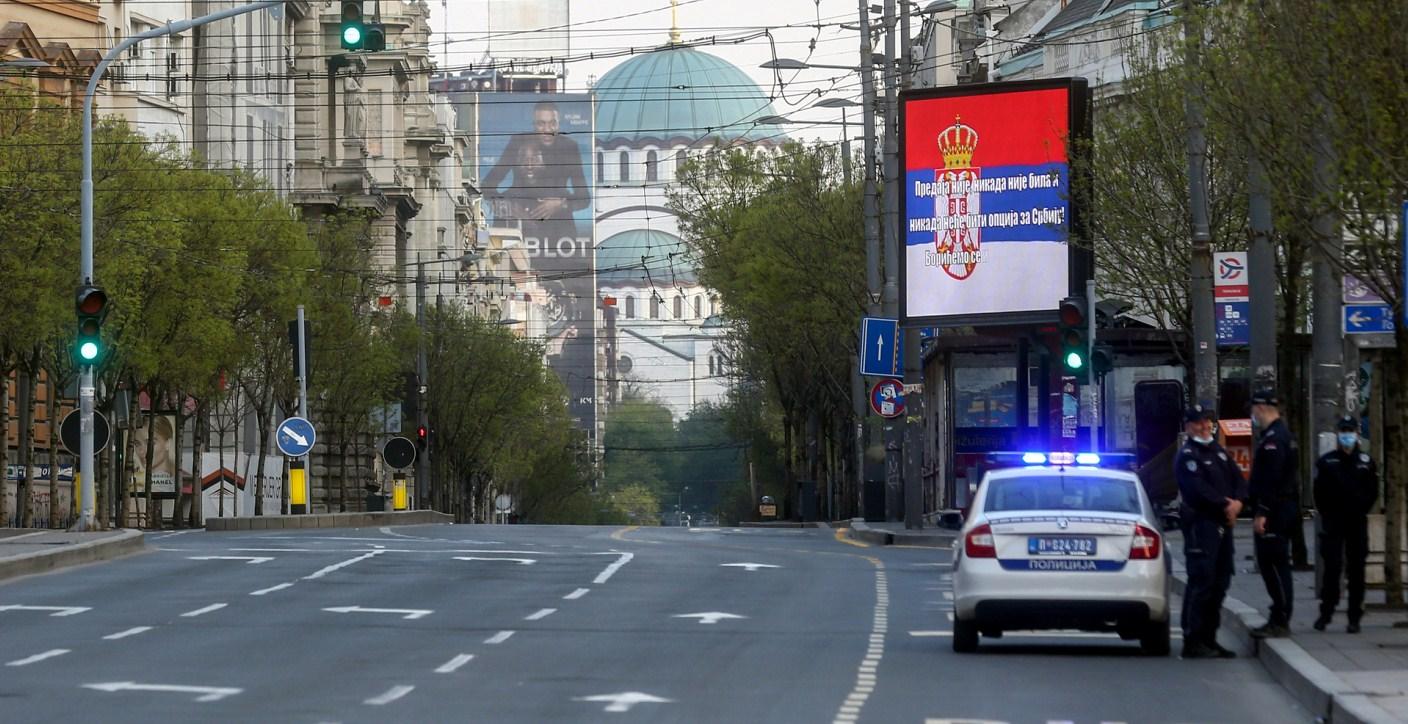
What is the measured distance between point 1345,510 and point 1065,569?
243 centimetres

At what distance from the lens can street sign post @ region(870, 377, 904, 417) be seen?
1764 inches

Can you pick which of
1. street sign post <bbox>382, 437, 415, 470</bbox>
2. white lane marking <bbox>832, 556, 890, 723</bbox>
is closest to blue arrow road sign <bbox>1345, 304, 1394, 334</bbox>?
white lane marking <bbox>832, 556, 890, 723</bbox>

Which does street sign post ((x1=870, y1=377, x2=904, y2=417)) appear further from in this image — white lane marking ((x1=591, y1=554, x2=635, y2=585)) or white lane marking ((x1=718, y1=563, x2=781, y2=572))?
white lane marking ((x1=718, y1=563, x2=781, y2=572))

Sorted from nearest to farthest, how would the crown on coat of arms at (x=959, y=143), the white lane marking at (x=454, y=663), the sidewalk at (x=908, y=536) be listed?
the white lane marking at (x=454, y=663) → the sidewalk at (x=908, y=536) → the crown on coat of arms at (x=959, y=143)

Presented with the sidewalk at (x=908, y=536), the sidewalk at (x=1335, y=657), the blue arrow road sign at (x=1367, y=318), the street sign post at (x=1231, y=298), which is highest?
the street sign post at (x=1231, y=298)

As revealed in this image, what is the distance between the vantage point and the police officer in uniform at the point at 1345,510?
18.7m

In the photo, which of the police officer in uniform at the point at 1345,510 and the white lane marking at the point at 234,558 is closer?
the police officer in uniform at the point at 1345,510

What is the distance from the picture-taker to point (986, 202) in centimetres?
4150

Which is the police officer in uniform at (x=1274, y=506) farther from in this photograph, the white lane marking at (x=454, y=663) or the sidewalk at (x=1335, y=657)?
the white lane marking at (x=454, y=663)

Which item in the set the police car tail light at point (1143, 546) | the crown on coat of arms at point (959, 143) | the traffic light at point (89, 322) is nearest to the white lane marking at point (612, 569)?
the traffic light at point (89, 322)

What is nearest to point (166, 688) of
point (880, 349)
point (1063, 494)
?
point (1063, 494)

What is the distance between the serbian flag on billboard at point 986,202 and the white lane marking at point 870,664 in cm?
1458

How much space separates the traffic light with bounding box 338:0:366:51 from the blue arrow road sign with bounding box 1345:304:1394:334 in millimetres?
11934

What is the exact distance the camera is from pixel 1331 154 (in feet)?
67.1
